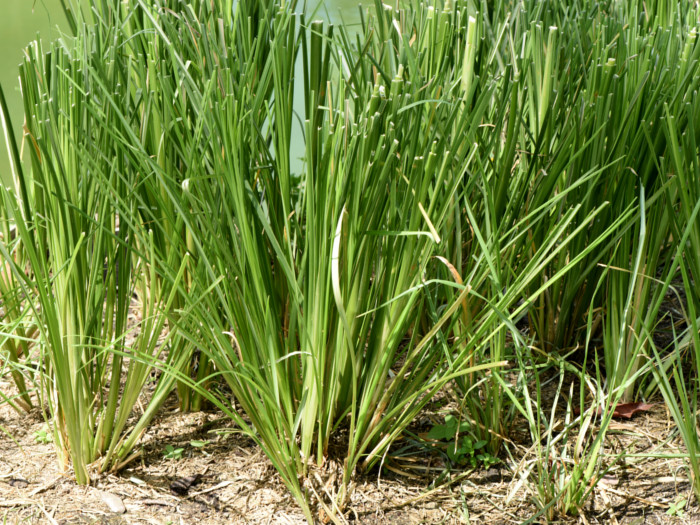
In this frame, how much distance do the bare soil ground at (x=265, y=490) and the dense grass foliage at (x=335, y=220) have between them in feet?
0.12

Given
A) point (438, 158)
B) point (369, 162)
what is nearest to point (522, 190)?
point (438, 158)

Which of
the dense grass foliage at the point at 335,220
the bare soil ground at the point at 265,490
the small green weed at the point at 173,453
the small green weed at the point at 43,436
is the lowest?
the bare soil ground at the point at 265,490

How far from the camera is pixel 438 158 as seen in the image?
3.68 feet

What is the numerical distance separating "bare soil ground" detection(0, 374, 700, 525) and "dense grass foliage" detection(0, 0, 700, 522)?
0.04 m

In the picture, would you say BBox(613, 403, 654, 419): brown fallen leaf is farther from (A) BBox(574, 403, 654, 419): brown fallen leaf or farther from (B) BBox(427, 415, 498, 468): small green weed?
(B) BBox(427, 415, 498, 468): small green weed

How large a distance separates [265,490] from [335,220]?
48 cm

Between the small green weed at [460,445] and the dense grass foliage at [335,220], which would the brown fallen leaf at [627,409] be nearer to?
the dense grass foliage at [335,220]

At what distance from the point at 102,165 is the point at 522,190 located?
2.21 feet

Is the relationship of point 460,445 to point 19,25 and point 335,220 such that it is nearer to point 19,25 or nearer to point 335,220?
point 335,220

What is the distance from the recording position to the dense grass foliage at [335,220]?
1.10m

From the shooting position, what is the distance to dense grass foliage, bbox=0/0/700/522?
3.60 feet

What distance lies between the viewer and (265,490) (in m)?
1.25

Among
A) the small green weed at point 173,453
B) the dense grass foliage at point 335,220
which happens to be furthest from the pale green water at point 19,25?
the small green weed at point 173,453

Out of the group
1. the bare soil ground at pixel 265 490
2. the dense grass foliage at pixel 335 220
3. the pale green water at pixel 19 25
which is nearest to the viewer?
the dense grass foliage at pixel 335 220
